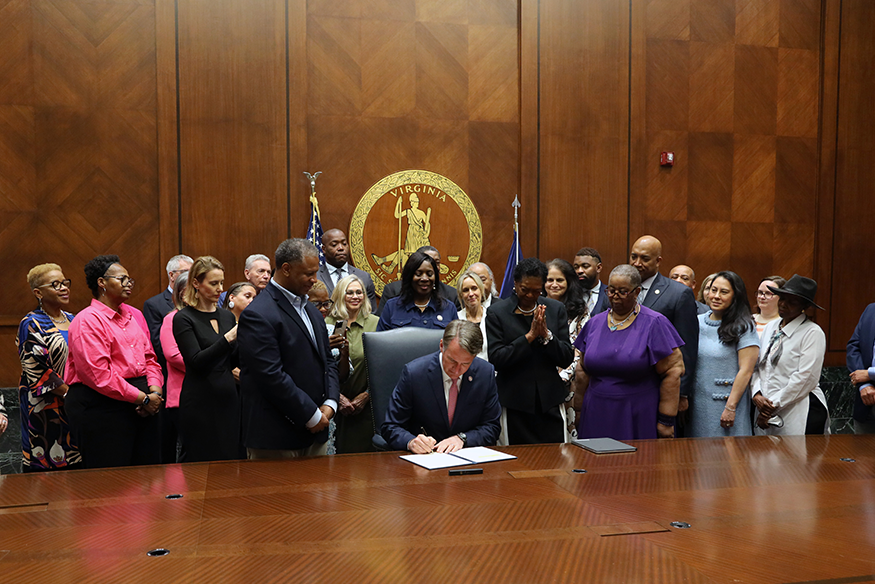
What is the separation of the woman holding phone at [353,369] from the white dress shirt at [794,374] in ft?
7.02

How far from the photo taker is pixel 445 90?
6836 mm

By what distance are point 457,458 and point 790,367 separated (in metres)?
2.19

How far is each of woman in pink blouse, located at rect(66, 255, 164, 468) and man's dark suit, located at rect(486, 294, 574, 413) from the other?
176cm

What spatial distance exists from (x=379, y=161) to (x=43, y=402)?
362 cm

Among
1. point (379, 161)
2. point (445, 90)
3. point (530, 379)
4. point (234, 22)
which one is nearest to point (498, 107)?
point (445, 90)

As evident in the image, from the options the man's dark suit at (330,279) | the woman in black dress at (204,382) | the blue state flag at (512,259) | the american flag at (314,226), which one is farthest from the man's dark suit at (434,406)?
the blue state flag at (512,259)

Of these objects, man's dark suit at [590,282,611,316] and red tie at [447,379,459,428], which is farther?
man's dark suit at [590,282,611,316]

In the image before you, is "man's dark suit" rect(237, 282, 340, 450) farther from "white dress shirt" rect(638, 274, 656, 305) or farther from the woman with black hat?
the woman with black hat

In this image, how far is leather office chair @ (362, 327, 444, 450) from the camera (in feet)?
11.2

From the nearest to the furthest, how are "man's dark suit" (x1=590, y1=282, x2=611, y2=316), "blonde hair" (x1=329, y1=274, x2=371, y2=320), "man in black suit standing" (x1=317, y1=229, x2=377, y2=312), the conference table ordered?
the conference table, "blonde hair" (x1=329, y1=274, x2=371, y2=320), "man's dark suit" (x1=590, y1=282, x2=611, y2=316), "man in black suit standing" (x1=317, y1=229, x2=377, y2=312)

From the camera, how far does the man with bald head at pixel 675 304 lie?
13.6 ft

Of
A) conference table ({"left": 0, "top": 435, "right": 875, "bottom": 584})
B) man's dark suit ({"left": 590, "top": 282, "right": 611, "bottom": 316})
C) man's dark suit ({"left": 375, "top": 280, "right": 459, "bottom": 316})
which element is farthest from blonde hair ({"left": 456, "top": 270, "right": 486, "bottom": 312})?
conference table ({"left": 0, "top": 435, "right": 875, "bottom": 584})

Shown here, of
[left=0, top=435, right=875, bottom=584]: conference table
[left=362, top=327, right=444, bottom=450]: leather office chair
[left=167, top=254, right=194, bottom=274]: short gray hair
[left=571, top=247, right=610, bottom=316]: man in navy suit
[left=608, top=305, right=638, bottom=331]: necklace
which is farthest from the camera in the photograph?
[left=167, top=254, right=194, bottom=274]: short gray hair

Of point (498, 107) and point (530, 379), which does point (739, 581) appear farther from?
point (498, 107)
